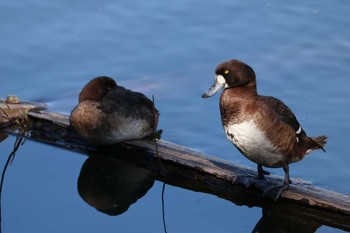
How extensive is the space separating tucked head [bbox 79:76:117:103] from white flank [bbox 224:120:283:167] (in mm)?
1283

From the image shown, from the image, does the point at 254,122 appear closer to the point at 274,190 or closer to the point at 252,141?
the point at 252,141

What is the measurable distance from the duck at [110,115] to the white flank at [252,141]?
0.94m

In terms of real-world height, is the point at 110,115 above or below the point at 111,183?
above

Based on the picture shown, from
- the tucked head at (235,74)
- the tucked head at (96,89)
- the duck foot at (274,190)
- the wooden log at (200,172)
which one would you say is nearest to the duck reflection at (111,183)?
the wooden log at (200,172)

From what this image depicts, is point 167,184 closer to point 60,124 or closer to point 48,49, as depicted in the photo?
point 60,124

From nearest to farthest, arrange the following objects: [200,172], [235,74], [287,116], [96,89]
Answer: [235,74] < [287,116] < [200,172] < [96,89]

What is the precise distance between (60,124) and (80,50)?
59.7 inches

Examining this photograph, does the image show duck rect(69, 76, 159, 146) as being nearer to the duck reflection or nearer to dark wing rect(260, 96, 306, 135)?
the duck reflection

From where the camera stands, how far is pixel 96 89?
20.4ft

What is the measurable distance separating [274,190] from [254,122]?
0.54m

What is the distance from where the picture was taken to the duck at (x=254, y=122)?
5.18 meters

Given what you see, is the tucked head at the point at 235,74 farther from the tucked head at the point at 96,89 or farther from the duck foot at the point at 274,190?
the tucked head at the point at 96,89

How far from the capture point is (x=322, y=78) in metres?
7.34

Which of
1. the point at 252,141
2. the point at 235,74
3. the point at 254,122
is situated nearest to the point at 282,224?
the point at 252,141
